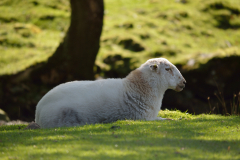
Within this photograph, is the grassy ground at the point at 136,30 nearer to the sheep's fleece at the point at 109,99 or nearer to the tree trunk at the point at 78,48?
the tree trunk at the point at 78,48

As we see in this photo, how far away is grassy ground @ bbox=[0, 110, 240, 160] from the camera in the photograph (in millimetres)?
4000

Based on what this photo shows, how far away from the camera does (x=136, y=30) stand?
60.0 ft

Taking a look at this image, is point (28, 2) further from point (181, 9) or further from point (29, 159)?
point (29, 159)

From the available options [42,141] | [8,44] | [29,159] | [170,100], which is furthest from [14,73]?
[29,159]

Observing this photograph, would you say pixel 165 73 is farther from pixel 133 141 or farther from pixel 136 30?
pixel 136 30

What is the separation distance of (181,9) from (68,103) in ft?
55.6

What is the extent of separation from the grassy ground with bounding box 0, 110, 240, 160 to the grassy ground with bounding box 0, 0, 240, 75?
8326mm

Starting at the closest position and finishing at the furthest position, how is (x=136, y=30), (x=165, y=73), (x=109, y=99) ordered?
(x=109, y=99), (x=165, y=73), (x=136, y=30)

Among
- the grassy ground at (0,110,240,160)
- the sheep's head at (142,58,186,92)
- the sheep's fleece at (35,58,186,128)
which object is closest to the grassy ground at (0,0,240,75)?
the sheep's head at (142,58,186,92)

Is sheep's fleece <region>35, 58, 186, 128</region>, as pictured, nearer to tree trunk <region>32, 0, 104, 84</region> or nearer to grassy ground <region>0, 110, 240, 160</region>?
grassy ground <region>0, 110, 240, 160</region>

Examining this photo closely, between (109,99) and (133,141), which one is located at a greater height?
(109,99)

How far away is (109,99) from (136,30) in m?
12.3

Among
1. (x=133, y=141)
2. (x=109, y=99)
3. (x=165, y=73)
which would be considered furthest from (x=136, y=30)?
(x=133, y=141)

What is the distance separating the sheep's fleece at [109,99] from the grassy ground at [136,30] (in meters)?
6.51
